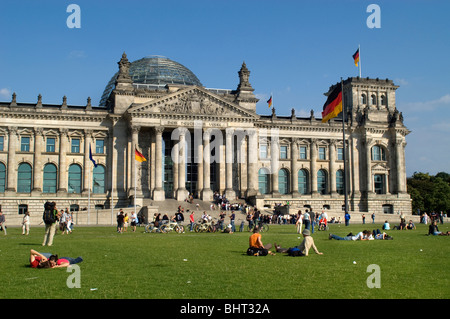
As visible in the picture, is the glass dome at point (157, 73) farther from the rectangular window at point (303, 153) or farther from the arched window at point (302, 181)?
the arched window at point (302, 181)

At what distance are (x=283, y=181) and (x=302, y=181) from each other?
3.46 m

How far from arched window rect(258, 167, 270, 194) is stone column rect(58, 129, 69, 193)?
29560 mm

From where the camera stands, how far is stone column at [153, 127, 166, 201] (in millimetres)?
69562

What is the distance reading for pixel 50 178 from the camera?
72062 millimetres

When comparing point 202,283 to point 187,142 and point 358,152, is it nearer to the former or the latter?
point 187,142

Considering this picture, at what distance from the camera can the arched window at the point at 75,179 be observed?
2857 inches

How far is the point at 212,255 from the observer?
2128cm

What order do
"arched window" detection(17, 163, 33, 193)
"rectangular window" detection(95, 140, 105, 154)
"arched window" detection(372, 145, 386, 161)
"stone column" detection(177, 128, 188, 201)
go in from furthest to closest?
"arched window" detection(372, 145, 386, 161)
"rectangular window" detection(95, 140, 105, 154)
"arched window" detection(17, 163, 33, 193)
"stone column" detection(177, 128, 188, 201)

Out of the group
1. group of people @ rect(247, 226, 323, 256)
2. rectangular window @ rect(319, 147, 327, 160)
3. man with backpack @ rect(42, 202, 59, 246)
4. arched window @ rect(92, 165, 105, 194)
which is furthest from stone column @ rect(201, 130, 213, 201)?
group of people @ rect(247, 226, 323, 256)

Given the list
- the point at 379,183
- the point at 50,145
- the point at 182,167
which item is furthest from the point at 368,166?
the point at 50,145

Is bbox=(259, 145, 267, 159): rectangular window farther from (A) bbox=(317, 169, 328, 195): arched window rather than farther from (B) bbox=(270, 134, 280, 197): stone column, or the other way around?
(A) bbox=(317, 169, 328, 195): arched window

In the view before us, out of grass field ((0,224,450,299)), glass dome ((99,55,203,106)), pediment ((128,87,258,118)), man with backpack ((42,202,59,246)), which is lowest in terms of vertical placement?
grass field ((0,224,450,299))

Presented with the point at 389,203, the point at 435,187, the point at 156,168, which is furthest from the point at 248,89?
the point at 435,187
